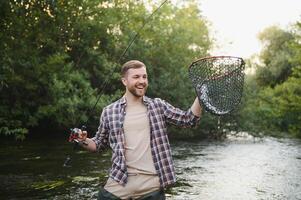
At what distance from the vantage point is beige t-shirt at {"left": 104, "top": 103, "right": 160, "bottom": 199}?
11.9 ft

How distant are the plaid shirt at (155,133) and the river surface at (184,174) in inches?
185

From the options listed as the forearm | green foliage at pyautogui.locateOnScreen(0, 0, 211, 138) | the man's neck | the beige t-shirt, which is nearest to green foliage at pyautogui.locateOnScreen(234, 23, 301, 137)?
green foliage at pyautogui.locateOnScreen(0, 0, 211, 138)

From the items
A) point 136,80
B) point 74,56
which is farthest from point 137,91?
point 74,56

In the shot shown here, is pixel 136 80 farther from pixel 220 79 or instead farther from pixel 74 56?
pixel 74 56

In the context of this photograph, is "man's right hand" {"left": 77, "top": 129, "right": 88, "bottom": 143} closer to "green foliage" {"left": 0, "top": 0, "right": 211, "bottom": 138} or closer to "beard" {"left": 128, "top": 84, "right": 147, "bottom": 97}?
"beard" {"left": 128, "top": 84, "right": 147, "bottom": 97}

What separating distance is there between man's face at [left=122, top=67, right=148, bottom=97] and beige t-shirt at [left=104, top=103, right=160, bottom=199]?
0.18 meters

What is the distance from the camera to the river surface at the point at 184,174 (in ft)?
28.6

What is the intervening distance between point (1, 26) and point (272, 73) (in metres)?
30.9

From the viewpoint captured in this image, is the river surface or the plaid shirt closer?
the plaid shirt

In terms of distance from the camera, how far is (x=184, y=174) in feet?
36.2

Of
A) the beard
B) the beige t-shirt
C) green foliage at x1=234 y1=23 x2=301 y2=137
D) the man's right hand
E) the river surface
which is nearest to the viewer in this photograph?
A: the beige t-shirt

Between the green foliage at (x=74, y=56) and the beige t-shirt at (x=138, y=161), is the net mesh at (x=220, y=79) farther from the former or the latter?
the green foliage at (x=74, y=56)

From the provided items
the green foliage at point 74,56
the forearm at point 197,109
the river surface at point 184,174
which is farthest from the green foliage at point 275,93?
the forearm at point 197,109

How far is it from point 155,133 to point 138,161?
0.88ft
